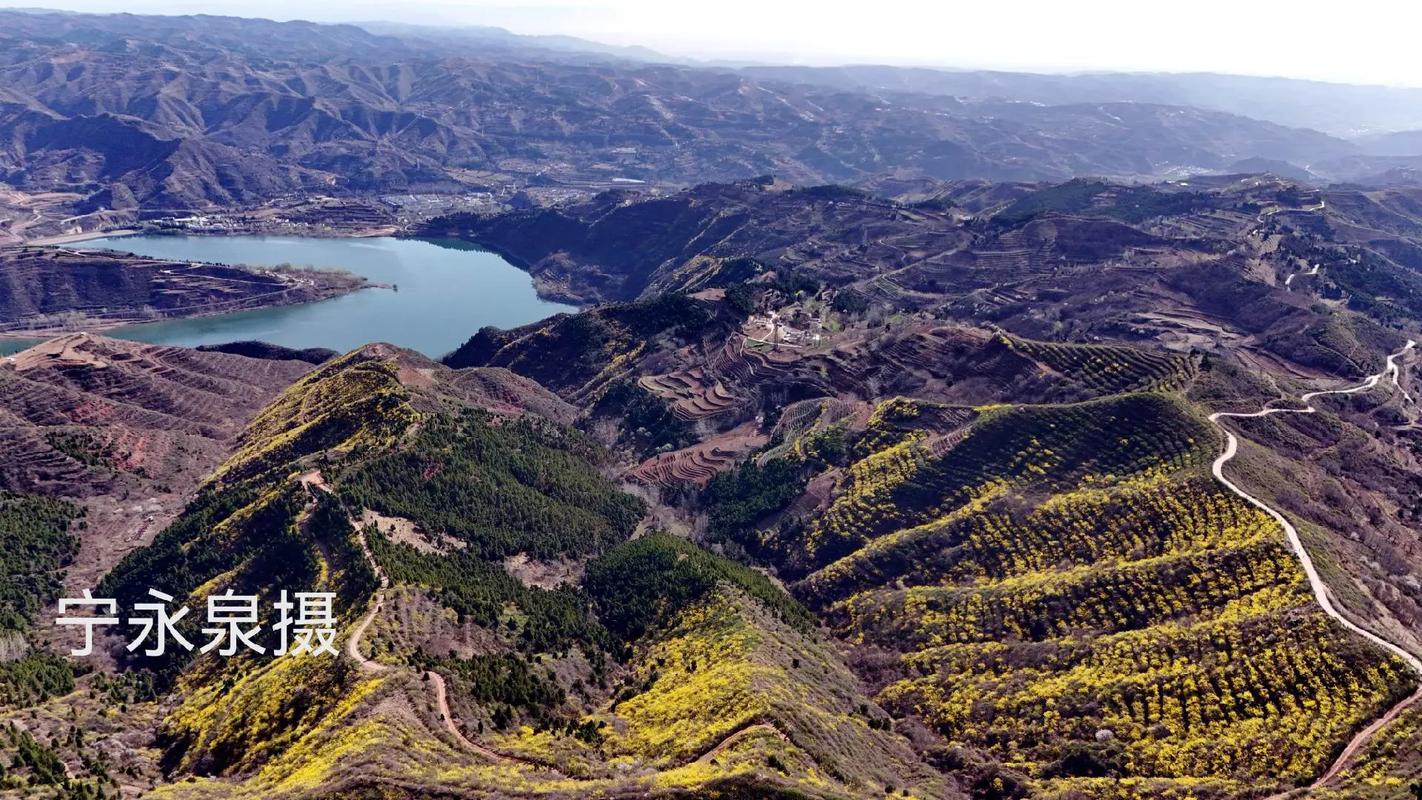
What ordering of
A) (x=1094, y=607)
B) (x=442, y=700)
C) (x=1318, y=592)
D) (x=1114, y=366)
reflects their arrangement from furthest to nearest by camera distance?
(x=1114, y=366)
(x=1094, y=607)
(x=1318, y=592)
(x=442, y=700)

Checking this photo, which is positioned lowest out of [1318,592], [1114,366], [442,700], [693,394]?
[693,394]

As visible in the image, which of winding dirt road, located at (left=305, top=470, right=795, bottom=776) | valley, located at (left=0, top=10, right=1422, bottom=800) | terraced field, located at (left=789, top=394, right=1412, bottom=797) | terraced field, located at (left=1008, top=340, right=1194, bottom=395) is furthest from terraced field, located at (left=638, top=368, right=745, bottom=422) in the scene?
winding dirt road, located at (left=305, top=470, right=795, bottom=776)

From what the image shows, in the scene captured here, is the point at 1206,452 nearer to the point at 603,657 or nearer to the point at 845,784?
the point at 845,784

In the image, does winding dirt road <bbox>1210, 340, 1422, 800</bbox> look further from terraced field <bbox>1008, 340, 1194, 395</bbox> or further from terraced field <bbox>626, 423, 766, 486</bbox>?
terraced field <bbox>626, 423, 766, 486</bbox>

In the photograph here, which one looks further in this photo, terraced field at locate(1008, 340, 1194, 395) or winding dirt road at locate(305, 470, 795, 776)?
terraced field at locate(1008, 340, 1194, 395)

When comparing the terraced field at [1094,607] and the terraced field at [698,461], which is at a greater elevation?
the terraced field at [1094,607]

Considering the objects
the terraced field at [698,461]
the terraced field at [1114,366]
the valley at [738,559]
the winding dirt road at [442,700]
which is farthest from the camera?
the terraced field at [698,461]

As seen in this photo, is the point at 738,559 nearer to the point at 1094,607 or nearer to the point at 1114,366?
the point at 1094,607

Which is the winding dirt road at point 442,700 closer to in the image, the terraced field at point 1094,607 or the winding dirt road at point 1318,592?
the terraced field at point 1094,607

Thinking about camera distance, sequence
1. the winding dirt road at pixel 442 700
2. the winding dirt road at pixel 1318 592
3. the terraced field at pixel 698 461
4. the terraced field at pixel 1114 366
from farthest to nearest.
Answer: the terraced field at pixel 698 461
the terraced field at pixel 1114 366
the winding dirt road at pixel 442 700
the winding dirt road at pixel 1318 592

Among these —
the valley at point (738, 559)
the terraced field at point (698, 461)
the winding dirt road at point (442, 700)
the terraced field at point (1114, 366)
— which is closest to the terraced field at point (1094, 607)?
the valley at point (738, 559)

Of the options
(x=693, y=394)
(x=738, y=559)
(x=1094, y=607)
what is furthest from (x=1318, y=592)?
(x=693, y=394)
